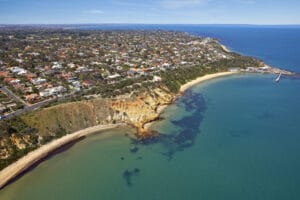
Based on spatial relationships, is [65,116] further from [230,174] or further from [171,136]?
[230,174]

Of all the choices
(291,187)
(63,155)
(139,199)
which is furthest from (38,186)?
(291,187)

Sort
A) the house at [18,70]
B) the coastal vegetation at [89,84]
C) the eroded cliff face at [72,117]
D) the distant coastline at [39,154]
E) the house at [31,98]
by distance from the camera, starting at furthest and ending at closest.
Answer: the house at [18,70] → the house at [31,98] → the eroded cliff face at [72,117] → the coastal vegetation at [89,84] → the distant coastline at [39,154]

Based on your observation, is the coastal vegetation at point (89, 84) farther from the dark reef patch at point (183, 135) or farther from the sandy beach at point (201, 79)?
the dark reef patch at point (183, 135)

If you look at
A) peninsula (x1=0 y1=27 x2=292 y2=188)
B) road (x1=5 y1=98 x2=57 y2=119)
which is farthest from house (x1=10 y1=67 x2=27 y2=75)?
road (x1=5 y1=98 x2=57 y2=119)

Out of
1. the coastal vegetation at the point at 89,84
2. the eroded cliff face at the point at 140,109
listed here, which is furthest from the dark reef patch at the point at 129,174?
the eroded cliff face at the point at 140,109

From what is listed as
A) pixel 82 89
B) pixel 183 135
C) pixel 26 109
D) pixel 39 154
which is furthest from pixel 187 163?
pixel 82 89

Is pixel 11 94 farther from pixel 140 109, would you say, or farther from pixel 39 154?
pixel 140 109
